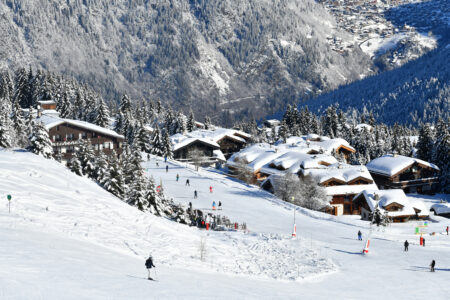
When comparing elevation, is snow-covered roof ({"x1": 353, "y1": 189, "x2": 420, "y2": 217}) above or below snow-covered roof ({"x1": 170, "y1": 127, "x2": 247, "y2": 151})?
below

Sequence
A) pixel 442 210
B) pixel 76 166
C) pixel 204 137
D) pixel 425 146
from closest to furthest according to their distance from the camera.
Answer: pixel 76 166, pixel 442 210, pixel 425 146, pixel 204 137

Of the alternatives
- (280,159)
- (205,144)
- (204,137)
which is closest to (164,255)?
(280,159)

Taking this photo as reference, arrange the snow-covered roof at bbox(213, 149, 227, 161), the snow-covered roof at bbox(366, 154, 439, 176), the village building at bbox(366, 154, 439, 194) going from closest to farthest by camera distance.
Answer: the snow-covered roof at bbox(366, 154, 439, 176) → the village building at bbox(366, 154, 439, 194) → the snow-covered roof at bbox(213, 149, 227, 161)

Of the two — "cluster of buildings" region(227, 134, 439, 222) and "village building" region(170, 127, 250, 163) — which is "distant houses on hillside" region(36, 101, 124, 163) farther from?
"cluster of buildings" region(227, 134, 439, 222)

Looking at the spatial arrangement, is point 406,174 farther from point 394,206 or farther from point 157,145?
point 157,145

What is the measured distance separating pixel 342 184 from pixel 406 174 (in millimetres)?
20544

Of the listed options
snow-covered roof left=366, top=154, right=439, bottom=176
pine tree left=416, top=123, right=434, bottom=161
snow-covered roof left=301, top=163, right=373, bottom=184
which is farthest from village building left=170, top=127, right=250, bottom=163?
pine tree left=416, top=123, right=434, bottom=161

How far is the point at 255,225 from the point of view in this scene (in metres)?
47.4

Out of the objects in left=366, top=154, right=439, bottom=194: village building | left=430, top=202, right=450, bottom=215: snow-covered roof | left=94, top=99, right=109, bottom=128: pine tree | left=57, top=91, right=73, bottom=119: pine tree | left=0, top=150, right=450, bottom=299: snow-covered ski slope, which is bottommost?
left=0, top=150, right=450, bottom=299: snow-covered ski slope

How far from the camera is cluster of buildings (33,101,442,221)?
66.5 metres

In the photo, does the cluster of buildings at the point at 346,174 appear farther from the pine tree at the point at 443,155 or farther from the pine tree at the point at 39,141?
the pine tree at the point at 39,141

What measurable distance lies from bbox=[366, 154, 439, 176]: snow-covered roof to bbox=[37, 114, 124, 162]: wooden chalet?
155ft

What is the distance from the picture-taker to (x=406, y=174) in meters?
86.8

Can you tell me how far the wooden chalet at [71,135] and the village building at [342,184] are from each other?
1314 inches
